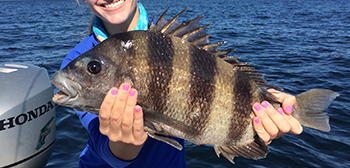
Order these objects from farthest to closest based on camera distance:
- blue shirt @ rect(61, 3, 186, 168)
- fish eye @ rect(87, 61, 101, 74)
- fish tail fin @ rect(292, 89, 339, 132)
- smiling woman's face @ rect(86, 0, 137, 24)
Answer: blue shirt @ rect(61, 3, 186, 168), smiling woman's face @ rect(86, 0, 137, 24), fish tail fin @ rect(292, 89, 339, 132), fish eye @ rect(87, 61, 101, 74)

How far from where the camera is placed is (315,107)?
7.35 ft

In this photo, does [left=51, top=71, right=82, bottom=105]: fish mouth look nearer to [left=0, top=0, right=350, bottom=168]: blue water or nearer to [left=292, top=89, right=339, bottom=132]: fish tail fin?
[left=292, top=89, right=339, bottom=132]: fish tail fin

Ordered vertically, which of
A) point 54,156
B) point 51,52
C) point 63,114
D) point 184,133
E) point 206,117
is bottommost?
point 51,52

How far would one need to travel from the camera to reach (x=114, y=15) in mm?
2412

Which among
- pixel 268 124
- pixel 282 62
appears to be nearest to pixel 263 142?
pixel 268 124

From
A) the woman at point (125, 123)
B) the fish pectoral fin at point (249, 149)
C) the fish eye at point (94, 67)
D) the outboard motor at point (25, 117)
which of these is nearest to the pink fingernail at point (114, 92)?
the woman at point (125, 123)

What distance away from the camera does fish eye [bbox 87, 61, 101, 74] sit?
1.92 meters

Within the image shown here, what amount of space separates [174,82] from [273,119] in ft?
3.04

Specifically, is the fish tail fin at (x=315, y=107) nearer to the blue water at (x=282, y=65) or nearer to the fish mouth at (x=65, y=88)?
the fish mouth at (x=65, y=88)

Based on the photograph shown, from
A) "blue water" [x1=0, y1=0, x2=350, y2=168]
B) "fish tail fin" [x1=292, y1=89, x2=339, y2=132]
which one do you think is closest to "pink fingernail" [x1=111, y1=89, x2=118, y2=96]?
"fish tail fin" [x1=292, y1=89, x2=339, y2=132]

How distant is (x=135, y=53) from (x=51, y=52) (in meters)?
12.1

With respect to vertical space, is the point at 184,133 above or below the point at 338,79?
above

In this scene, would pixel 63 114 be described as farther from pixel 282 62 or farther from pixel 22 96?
pixel 282 62

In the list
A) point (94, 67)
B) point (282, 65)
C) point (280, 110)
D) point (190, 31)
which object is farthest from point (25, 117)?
point (282, 65)
